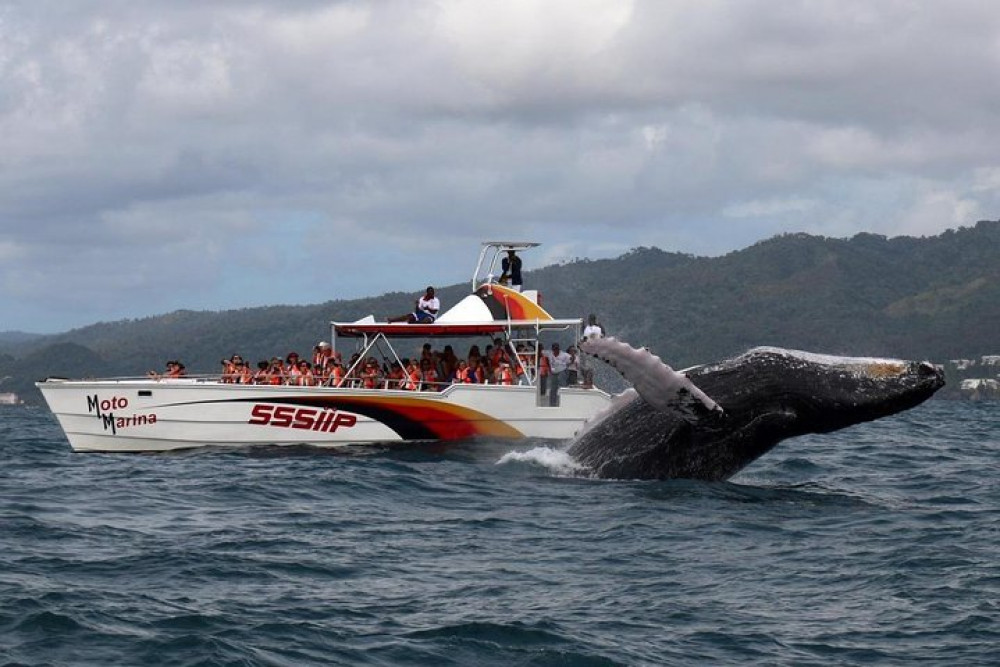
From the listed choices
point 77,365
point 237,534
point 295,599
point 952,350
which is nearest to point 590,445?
point 237,534

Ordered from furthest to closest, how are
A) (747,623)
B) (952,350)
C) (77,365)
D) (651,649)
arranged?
(77,365) → (952,350) → (747,623) → (651,649)

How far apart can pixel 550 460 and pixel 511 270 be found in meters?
8.06

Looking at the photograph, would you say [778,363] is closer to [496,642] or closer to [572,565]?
[572,565]

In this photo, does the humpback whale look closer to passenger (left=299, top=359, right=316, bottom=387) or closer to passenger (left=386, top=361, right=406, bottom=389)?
passenger (left=386, top=361, right=406, bottom=389)

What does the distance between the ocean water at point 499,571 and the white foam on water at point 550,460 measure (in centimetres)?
6

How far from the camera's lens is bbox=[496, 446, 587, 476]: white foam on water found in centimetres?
1553

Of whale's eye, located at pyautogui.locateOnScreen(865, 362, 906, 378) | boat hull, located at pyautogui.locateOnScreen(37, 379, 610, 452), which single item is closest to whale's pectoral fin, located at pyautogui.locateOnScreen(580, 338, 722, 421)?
whale's eye, located at pyautogui.locateOnScreen(865, 362, 906, 378)

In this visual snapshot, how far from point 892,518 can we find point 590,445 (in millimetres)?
3585

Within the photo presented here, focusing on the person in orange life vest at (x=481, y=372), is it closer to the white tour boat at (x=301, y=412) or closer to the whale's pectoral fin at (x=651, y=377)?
the white tour boat at (x=301, y=412)

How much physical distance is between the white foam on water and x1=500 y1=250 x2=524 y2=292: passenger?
4.79 m

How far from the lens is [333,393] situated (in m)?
21.5

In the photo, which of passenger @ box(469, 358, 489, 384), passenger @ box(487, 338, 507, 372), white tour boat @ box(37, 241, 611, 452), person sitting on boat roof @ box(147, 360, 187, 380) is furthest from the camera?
person sitting on boat roof @ box(147, 360, 187, 380)

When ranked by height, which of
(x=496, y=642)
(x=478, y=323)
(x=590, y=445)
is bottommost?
(x=496, y=642)

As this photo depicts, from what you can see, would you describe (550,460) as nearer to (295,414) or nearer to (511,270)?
(295,414)
